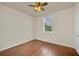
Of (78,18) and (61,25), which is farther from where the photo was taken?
(61,25)

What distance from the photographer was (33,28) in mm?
1731

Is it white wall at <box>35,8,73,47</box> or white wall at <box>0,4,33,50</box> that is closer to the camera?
white wall at <box>0,4,33,50</box>

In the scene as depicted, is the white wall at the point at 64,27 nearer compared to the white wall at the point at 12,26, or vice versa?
the white wall at the point at 12,26

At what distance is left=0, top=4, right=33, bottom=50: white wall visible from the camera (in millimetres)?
1667

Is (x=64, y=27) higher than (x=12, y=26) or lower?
lower

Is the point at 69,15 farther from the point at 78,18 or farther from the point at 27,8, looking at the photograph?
the point at 27,8

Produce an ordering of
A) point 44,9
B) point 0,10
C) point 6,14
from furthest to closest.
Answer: point 6,14 → point 0,10 → point 44,9

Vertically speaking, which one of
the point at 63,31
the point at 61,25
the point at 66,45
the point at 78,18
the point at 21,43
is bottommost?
the point at 66,45

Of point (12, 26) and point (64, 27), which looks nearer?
point (12, 26)

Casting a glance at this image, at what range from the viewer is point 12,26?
1.71 m

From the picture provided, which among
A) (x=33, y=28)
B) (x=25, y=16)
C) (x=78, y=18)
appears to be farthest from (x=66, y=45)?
(x=25, y=16)

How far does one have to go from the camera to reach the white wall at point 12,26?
65.6 inches

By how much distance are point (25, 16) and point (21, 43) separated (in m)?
0.61

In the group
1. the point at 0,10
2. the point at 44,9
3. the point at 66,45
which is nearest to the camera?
the point at 44,9
